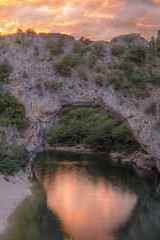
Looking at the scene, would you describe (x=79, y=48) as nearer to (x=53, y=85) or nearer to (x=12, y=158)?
(x=53, y=85)

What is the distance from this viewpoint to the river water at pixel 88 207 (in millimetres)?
29188

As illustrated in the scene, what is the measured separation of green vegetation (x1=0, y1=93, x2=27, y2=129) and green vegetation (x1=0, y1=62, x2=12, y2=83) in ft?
3.55

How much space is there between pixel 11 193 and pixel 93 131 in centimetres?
4631

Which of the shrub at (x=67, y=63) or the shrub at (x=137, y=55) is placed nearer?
the shrub at (x=67, y=63)

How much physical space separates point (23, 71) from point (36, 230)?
1638 centimetres

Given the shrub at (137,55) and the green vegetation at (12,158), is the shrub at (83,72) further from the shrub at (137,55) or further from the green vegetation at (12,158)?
the green vegetation at (12,158)

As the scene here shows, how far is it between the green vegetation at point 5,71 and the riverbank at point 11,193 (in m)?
6.57

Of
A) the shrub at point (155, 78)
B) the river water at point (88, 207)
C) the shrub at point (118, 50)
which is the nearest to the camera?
the river water at point (88, 207)

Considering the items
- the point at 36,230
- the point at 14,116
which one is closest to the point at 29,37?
the point at 14,116

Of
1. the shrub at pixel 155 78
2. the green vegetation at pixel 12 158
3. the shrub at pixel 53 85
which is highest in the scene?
the shrub at pixel 155 78

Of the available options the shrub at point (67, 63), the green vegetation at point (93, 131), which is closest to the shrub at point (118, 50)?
the shrub at point (67, 63)

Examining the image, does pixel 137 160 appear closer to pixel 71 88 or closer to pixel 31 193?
pixel 71 88

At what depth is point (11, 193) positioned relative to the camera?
3631cm

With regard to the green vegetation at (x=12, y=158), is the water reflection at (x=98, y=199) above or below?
below
